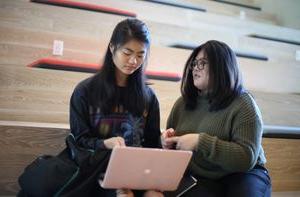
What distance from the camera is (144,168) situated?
2.97 feet

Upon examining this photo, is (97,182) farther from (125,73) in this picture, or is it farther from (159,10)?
(159,10)

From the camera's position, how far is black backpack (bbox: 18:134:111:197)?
3.25ft

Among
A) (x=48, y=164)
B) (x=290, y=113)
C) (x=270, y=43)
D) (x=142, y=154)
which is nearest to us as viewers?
(x=142, y=154)

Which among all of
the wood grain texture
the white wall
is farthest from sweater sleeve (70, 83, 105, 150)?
the white wall

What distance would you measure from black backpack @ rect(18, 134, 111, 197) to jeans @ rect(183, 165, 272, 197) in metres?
0.32

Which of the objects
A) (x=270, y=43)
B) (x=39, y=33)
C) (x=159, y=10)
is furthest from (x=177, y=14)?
(x=39, y=33)

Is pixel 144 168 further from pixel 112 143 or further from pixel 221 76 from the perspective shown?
pixel 221 76

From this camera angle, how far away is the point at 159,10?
8.02 ft

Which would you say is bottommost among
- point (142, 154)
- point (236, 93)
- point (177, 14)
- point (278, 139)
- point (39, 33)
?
point (278, 139)

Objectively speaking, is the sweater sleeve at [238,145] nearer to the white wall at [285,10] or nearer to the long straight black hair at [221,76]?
the long straight black hair at [221,76]

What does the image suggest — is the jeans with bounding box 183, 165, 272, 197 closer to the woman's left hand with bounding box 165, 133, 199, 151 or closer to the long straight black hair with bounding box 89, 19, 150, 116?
the woman's left hand with bounding box 165, 133, 199, 151

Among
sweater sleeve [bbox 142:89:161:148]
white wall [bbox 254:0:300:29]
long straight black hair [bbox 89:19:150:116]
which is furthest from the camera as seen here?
white wall [bbox 254:0:300:29]

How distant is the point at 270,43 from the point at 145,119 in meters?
1.75

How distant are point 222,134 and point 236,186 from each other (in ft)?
0.59
